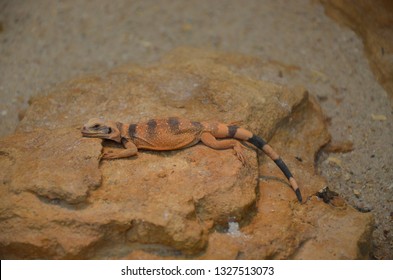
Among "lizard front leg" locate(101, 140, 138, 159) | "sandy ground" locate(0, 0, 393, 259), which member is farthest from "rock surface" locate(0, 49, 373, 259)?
"sandy ground" locate(0, 0, 393, 259)

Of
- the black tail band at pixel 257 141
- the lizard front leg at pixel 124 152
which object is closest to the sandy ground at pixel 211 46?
the black tail band at pixel 257 141

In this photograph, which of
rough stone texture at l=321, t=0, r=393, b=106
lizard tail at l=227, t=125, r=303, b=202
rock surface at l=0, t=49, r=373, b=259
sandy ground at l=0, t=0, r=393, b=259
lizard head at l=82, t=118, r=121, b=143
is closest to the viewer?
rock surface at l=0, t=49, r=373, b=259

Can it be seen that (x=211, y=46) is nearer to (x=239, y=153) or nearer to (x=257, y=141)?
(x=257, y=141)

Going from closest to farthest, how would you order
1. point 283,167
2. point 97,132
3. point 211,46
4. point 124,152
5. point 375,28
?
point 124,152
point 97,132
point 283,167
point 375,28
point 211,46

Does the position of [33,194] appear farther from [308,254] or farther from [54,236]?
[308,254]

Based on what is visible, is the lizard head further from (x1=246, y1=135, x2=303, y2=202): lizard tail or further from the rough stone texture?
the rough stone texture

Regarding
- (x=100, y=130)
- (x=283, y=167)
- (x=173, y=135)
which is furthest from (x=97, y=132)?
(x=283, y=167)
